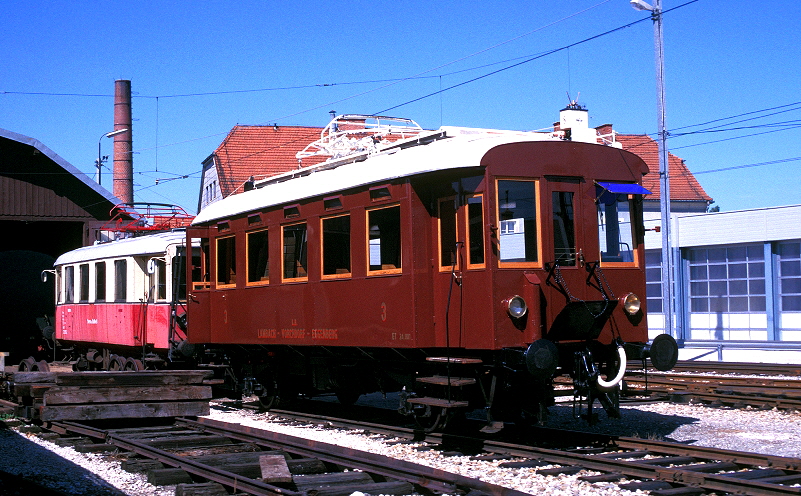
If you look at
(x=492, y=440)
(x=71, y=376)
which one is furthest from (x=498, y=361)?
(x=71, y=376)

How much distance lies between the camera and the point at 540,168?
1021 centimetres

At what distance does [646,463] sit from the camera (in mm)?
8727

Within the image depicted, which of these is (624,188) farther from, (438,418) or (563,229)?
(438,418)

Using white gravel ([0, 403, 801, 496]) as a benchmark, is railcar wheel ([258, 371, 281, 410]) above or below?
above

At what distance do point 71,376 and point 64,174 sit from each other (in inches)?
845

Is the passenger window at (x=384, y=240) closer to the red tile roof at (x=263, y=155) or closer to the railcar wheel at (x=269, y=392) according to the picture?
the railcar wheel at (x=269, y=392)

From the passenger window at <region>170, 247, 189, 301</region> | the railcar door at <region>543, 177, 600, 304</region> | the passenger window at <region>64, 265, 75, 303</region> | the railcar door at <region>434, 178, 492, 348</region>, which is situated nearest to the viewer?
the railcar door at <region>434, 178, 492, 348</region>

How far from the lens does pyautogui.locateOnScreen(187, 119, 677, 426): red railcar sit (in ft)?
32.2

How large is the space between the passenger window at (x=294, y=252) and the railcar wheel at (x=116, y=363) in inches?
376

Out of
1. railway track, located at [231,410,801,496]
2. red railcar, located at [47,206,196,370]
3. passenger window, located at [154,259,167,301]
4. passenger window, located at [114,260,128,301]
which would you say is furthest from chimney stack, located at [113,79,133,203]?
railway track, located at [231,410,801,496]

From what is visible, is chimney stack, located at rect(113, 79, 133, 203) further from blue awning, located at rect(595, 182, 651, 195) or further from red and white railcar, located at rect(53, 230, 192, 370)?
blue awning, located at rect(595, 182, 651, 195)

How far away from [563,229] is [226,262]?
21.1ft

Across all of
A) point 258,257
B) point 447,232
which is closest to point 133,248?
point 258,257

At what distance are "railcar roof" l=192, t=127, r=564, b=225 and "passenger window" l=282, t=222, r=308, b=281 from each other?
0.42 m
